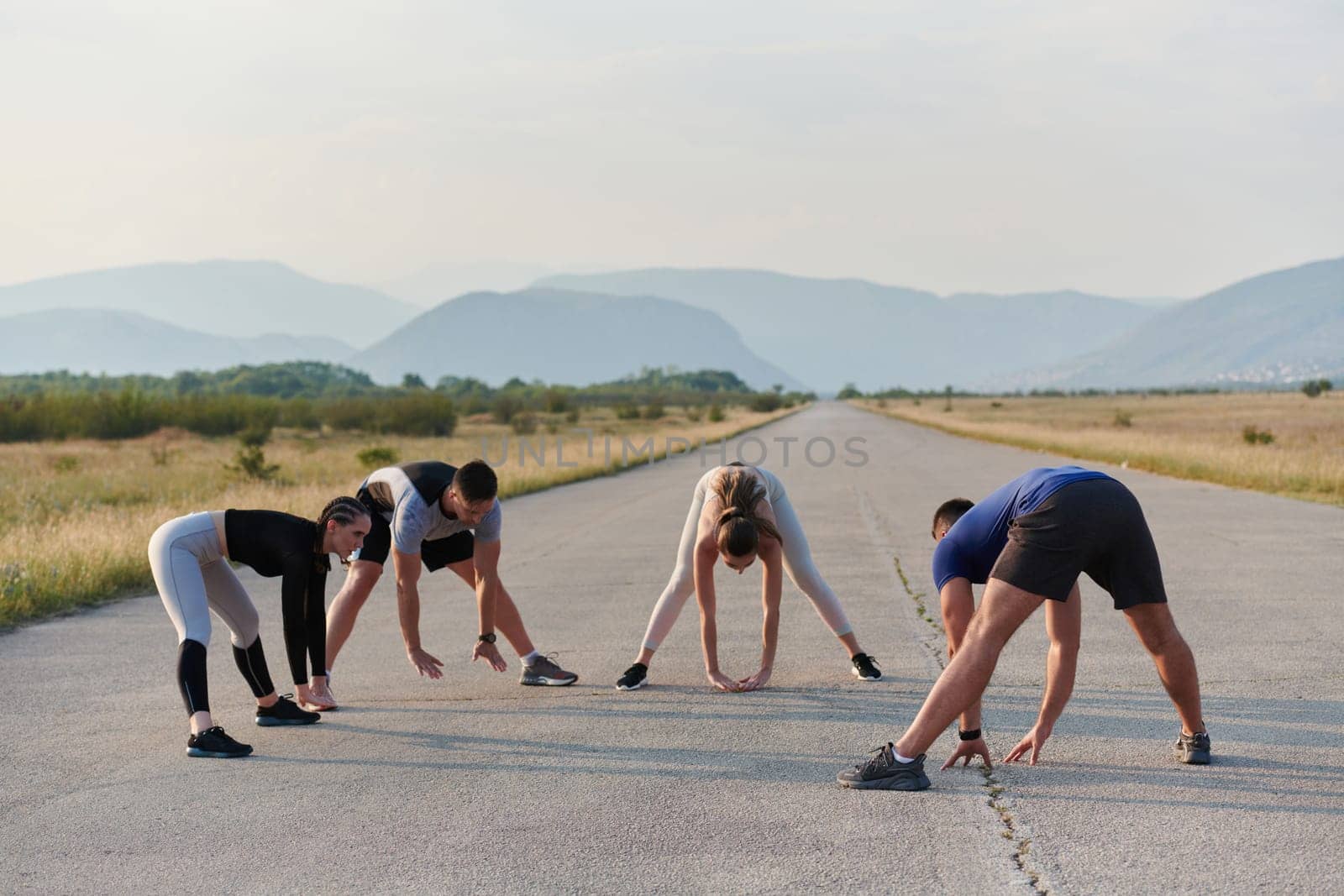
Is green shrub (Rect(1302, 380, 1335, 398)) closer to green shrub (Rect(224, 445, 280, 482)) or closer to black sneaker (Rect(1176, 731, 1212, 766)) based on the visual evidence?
green shrub (Rect(224, 445, 280, 482))

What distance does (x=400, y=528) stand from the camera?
655 centimetres

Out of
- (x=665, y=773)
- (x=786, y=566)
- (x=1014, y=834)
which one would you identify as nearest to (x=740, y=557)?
(x=786, y=566)

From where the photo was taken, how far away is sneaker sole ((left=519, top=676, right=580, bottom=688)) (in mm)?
7479

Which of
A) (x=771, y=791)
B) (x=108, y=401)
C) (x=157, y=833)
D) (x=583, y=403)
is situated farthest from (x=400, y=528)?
(x=583, y=403)

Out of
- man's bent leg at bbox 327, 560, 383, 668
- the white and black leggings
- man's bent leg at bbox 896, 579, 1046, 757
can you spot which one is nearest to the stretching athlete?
man's bent leg at bbox 327, 560, 383, 668

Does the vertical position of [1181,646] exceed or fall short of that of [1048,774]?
it exceeds it

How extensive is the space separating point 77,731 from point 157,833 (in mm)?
2072

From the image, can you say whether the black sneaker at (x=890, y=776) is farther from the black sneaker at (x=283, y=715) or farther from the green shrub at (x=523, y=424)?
the green shrub at (x=523, y=424)

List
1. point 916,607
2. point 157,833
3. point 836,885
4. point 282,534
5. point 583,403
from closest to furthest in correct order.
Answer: point 836,885
point 157,833
point 282,534
point 916,607
point 583,403

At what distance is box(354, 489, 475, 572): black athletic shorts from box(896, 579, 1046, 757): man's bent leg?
3099mm

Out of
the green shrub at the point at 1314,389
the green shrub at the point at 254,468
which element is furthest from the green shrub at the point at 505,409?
the green shrub at the point at 1314,389

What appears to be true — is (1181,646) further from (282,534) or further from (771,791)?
(282,534)

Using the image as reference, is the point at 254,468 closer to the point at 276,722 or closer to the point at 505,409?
the point at 276,722

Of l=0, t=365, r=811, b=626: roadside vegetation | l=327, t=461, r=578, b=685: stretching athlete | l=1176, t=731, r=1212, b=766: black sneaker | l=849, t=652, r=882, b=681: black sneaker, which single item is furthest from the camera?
l=0, t=365, r=811, b=626: roadside vegetation
